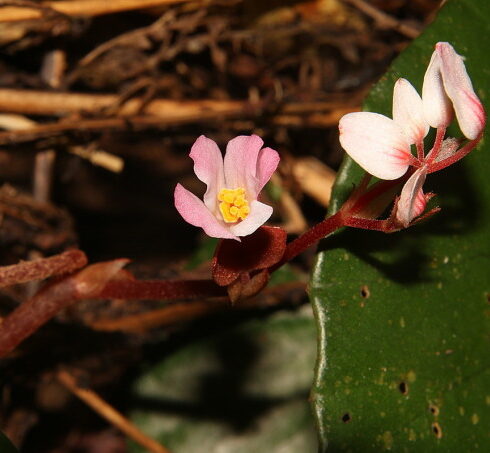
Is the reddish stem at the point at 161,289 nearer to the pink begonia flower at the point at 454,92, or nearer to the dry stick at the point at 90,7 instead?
the pink begonia flower at the point at 454,92

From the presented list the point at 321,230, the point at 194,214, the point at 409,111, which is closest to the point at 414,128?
the point at 409,111

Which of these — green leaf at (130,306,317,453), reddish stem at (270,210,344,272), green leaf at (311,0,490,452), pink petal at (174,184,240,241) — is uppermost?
pink petal at (174,184,240,241)

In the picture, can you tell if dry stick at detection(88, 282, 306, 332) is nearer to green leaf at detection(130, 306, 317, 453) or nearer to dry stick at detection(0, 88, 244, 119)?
green leaf at detection(130, 306, 317, 453)

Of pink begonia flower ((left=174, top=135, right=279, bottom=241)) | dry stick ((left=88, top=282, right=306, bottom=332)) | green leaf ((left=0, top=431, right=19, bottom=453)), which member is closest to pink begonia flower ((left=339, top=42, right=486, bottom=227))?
pink begonia flower ((left=174, top=135, right=279, bottom=241))

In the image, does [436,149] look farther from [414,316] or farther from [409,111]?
[414,316]

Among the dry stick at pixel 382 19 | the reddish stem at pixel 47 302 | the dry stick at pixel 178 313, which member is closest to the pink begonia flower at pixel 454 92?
the reddish stem at pixel 47 302

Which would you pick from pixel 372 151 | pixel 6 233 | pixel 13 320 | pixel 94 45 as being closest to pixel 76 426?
pixel 6 233
